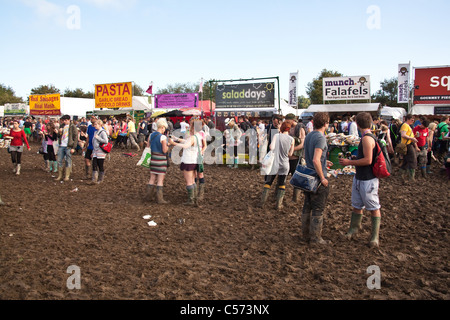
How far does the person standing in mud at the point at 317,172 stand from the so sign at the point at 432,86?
20.3 m

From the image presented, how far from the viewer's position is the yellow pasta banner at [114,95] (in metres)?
28.4

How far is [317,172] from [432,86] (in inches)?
829

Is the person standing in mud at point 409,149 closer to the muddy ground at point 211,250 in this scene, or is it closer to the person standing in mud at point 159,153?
the muddy ground at point 211,250

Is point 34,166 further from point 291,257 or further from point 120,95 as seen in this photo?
point 120,95

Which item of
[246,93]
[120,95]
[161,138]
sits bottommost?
[161,138]

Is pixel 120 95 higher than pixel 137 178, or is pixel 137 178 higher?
pixel 120 95

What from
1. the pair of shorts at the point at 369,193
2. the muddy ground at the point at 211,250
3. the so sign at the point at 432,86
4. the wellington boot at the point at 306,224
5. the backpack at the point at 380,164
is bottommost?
the muddy ground at the point at 211,250

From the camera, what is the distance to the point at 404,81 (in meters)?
22.7

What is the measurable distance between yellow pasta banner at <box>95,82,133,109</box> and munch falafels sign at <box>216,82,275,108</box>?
14.9 metres

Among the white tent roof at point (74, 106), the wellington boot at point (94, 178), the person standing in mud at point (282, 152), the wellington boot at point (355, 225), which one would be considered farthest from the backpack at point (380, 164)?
the white tent roof at point (74, 106)

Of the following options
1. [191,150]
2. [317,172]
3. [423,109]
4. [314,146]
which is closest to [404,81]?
[423,109]

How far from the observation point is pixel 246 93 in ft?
48.8
